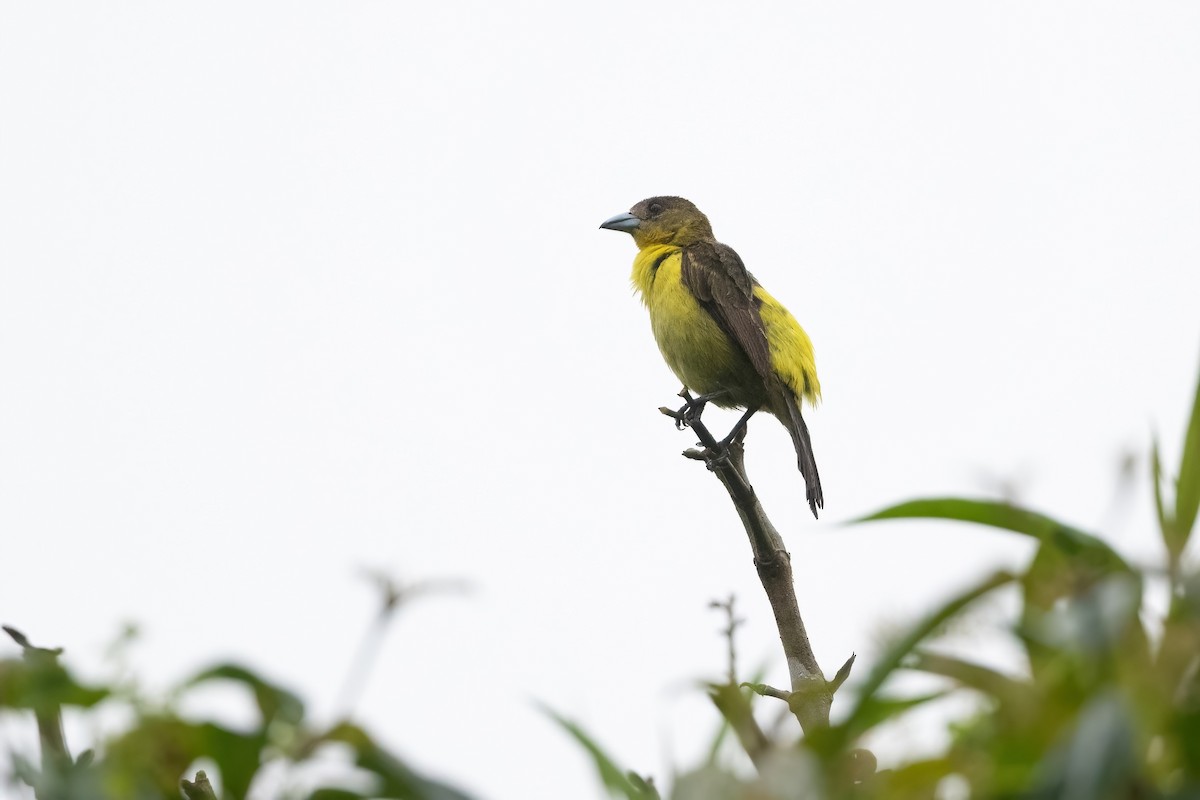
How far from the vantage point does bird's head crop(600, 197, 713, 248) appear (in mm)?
8273

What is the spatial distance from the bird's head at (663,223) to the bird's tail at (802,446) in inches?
70.6

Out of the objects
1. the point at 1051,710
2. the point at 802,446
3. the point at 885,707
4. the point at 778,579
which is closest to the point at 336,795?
the point at 885,707

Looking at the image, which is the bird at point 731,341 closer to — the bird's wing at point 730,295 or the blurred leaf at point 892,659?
the bird's wing at point 730,295

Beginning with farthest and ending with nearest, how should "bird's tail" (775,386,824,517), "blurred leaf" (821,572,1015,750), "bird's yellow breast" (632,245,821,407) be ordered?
"bird's yellow breast" (632,245,821,407)
"bird's tail" (775,386,824,517)
"blurred leaf" (821,572,1015,750)

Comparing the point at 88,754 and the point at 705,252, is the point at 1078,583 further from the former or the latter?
the point at 705,252

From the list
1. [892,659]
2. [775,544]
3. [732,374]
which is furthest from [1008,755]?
[732,374]

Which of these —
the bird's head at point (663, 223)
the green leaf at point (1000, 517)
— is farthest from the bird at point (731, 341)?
the green leaf at point (1000, 517)

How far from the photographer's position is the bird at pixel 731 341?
21.9ft

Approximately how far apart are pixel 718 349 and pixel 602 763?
18.4 ft

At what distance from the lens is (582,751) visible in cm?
123

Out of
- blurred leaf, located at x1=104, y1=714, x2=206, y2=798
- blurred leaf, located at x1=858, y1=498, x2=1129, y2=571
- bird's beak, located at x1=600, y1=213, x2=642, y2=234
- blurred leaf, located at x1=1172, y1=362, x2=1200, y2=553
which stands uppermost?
bird's beak, located at x1=600, y1=213, x2=642, y2=234

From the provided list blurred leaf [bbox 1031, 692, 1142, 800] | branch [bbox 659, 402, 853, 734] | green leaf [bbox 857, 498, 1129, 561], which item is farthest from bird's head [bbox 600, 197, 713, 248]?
blurred leaf [bbox 1031, 692, 1142, 800]

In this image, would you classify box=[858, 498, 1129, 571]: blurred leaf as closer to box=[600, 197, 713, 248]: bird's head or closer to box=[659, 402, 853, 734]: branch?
box=[659, 402, 853, 734]: branch

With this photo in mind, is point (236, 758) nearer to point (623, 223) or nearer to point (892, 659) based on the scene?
point (892, 659)
